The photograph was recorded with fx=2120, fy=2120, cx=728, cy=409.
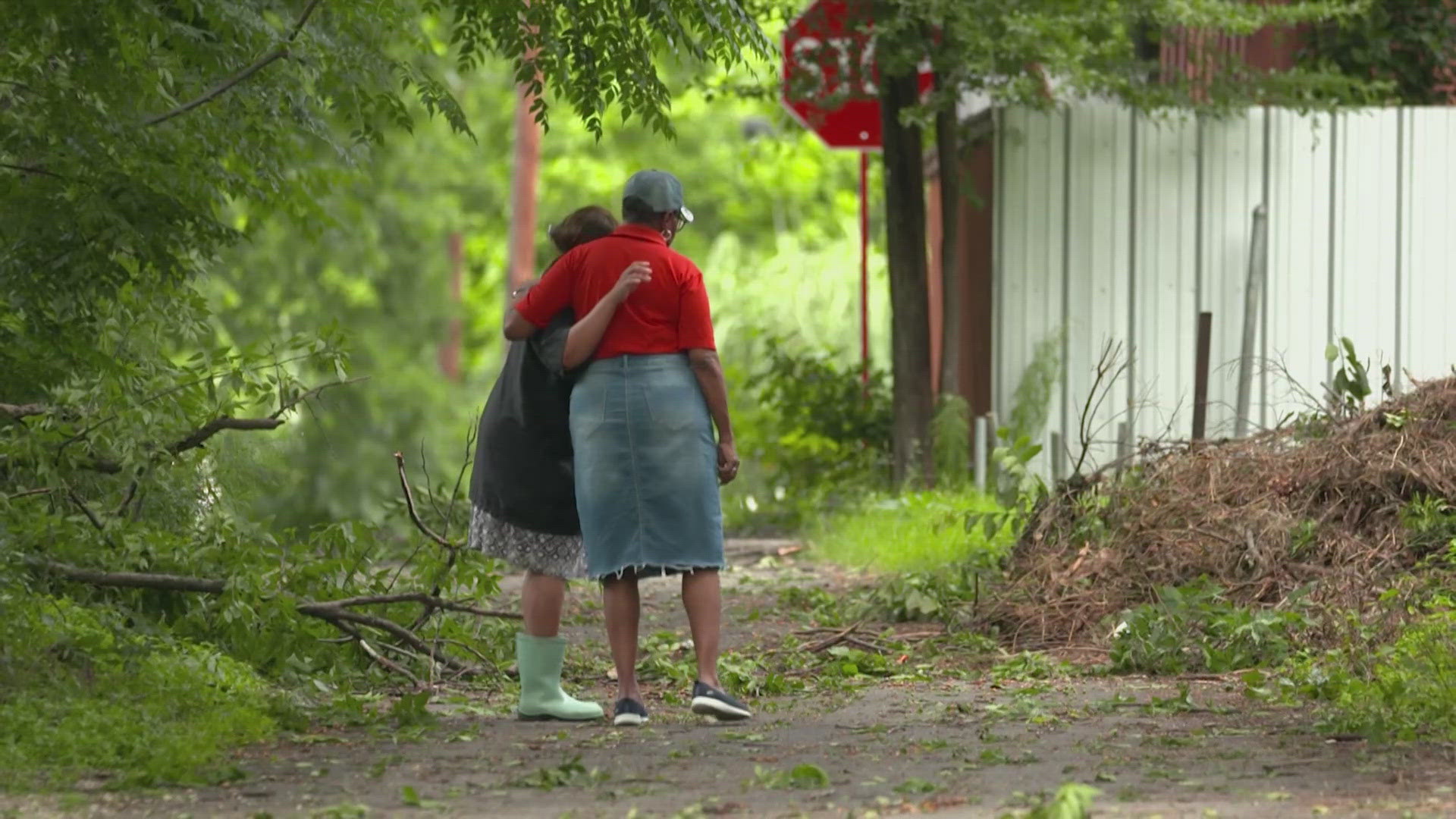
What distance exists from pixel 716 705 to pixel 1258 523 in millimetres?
3070

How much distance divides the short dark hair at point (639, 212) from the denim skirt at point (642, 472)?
0.47m

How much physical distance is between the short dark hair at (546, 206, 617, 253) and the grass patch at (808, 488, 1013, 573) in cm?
328

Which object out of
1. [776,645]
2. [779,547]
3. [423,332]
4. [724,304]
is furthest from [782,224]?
[776,645]

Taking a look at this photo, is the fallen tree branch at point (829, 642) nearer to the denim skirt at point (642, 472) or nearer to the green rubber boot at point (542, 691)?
the green rubber boot at point (542, 691)

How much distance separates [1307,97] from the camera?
42.5ft

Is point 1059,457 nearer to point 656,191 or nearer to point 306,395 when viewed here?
point 306,395

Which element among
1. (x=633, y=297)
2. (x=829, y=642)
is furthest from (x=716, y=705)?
(x=829, y=642)

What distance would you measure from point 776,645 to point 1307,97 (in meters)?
5.95

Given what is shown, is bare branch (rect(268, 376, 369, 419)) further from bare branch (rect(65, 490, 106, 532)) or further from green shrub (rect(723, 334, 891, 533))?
green shrub (rect(723, 334, 891, 533))

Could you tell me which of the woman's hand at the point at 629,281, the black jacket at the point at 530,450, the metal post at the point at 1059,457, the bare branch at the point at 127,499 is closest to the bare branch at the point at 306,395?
the black jacket at the point at 530,450

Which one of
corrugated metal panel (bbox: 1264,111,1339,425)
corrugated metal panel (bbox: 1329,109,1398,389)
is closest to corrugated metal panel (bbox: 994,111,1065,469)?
corrugated metal panel (bbox: 1264,111,1339,425)

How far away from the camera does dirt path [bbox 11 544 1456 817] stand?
5191 mm

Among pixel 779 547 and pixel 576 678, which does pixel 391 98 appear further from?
pixel 779 547

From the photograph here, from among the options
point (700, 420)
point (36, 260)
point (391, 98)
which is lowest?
point (700, 420)
